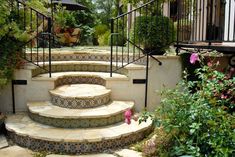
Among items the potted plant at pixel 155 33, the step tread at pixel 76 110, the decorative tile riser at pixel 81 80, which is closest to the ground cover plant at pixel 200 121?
the step tread at pixel 76 110

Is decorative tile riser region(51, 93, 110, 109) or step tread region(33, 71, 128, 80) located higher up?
step tread region(33, 71, 128, 80)

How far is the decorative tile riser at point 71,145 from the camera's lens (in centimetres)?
337

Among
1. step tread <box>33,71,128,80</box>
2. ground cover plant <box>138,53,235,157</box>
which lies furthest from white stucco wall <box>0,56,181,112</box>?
ground cover plant <box>138,53,235,157</box>

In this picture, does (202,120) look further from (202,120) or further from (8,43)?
(8,43)

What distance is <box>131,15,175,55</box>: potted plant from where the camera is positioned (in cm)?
461

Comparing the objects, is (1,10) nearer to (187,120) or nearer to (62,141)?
(62,141)

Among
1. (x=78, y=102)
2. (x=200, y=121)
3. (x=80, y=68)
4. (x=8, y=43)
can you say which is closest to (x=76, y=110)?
(x=78, y=102)

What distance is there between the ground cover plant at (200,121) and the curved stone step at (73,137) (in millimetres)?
456

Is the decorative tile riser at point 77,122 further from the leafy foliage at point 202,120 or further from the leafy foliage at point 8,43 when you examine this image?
the leafy foliage at point 202,120

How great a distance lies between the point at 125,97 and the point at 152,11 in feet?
5.67

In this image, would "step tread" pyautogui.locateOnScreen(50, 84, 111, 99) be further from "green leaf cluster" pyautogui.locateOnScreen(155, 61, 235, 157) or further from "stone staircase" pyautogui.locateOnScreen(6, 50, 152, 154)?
"green leaf cluster" pyautogui.locateOnScreen(155, 61, 235, 157)

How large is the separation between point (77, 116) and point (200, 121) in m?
1.69

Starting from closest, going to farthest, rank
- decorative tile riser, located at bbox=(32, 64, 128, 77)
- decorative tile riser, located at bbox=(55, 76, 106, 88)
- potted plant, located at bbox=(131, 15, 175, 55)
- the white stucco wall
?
1. the white stucco wall
2. potted plant, located at bbox=(131, 15, 175, 55)
3. decorative tile riser, located at bbox=(55, 76, 106, 88)
4. decorative tile riser, located at bbox=(32, 64, 128, 77)

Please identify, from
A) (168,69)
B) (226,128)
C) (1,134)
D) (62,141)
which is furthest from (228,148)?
(1,134)
